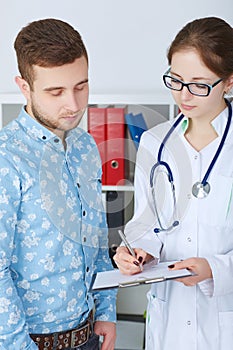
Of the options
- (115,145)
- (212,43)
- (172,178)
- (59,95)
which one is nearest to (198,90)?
(212,43)

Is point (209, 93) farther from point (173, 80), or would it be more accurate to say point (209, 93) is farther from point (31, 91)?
point (31, 91)

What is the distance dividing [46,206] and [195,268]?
17.6 inches

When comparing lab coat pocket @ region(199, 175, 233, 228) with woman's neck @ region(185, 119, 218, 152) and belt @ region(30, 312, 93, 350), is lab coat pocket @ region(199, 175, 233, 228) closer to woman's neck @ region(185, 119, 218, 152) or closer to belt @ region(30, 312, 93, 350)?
woman's neck @ region(185, 119, 218, 152)

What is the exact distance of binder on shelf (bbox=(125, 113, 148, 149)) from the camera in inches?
112

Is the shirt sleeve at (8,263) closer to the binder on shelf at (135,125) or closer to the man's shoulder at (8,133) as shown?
the man's shoulder at (8,133)

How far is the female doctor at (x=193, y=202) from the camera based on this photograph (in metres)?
1.63

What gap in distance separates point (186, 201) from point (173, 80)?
0.34m

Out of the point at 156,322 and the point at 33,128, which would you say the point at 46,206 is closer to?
the point at 33,128

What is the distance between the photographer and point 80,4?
3.15m

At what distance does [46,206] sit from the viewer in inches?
57.7

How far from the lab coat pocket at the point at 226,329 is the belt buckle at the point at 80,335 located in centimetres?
38

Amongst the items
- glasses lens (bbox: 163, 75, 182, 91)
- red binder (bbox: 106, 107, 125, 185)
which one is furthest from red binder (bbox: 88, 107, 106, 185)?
glasses lens (bbox: 163, 75, 182, 91)

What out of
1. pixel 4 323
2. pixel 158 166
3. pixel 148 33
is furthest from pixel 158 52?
pixel 4 323

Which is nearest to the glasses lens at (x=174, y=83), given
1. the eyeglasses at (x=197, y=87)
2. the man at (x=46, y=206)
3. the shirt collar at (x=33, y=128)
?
the eyeglasses at (x=197, y=87)
